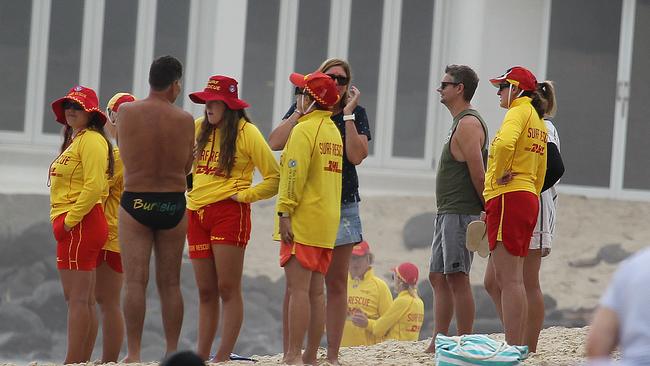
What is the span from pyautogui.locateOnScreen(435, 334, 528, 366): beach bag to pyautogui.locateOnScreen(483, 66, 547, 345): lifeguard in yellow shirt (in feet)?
2.41

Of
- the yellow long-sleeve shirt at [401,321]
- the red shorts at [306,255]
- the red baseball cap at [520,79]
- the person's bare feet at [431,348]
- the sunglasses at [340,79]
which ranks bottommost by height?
the yellow long-sleeve shirt at [401,321]

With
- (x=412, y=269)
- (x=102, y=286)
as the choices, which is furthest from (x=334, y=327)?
(x=412, y=269)

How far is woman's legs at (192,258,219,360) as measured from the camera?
7887 millimetres

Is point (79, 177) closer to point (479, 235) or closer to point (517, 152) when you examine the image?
point (479, 235)

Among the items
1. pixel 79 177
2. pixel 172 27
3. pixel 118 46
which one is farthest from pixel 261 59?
pixel 79 177

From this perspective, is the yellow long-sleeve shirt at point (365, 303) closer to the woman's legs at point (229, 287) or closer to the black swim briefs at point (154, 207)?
the woman's legs at point (229, 287)

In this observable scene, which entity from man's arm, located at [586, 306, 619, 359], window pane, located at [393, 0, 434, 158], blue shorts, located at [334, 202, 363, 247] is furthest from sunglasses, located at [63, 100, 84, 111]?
window pane, located at [393, 0, 434, 158]

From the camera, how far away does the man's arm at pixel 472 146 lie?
8211 mm

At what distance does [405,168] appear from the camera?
16.7m

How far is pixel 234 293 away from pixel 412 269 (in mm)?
4055

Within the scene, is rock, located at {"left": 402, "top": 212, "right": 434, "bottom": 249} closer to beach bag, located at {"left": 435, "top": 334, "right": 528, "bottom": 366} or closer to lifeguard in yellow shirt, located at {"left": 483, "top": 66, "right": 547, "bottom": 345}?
lifeguard in yellow shirt, located at {"left": 483, "top": 66, "right": 547, "bottom": 345}

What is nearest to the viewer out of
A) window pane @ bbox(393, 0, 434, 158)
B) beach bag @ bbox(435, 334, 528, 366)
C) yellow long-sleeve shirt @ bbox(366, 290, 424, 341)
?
beach bag @ bbox(435, 334, 528, 366)

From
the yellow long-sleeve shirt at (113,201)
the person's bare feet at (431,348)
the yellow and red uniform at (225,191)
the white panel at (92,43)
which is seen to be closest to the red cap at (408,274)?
the person's bare feet at (431,348)

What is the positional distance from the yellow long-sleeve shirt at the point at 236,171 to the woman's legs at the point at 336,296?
55 cm
